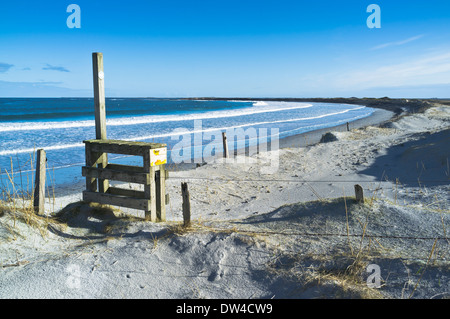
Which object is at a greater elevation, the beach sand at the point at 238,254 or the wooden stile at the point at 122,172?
the wooden stile at the point at 122,172

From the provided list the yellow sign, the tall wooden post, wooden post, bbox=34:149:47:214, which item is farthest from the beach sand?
the yellow sign

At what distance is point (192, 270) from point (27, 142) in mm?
18589

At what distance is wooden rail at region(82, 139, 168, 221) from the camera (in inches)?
224

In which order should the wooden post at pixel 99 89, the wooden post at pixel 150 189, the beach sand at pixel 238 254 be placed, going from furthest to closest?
1. the wooden post at pixel 99 89
2. the wooden post at pixel 150 189
3. the beach sand at pixel 238 254

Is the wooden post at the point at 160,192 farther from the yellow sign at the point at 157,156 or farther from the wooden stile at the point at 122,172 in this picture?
the yellow sign at the point at 157,156

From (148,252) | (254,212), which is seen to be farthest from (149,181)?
(254,212)

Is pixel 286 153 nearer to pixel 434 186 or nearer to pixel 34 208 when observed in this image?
pixel 434 186

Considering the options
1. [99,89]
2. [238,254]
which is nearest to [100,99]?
[99,89]

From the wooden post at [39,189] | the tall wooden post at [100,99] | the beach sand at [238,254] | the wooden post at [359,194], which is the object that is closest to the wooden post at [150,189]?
the beach sand at [238,254]

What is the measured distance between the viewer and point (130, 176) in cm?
579

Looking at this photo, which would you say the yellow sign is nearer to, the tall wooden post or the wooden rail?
the wooden rail

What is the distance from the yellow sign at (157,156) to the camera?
5641 mm
